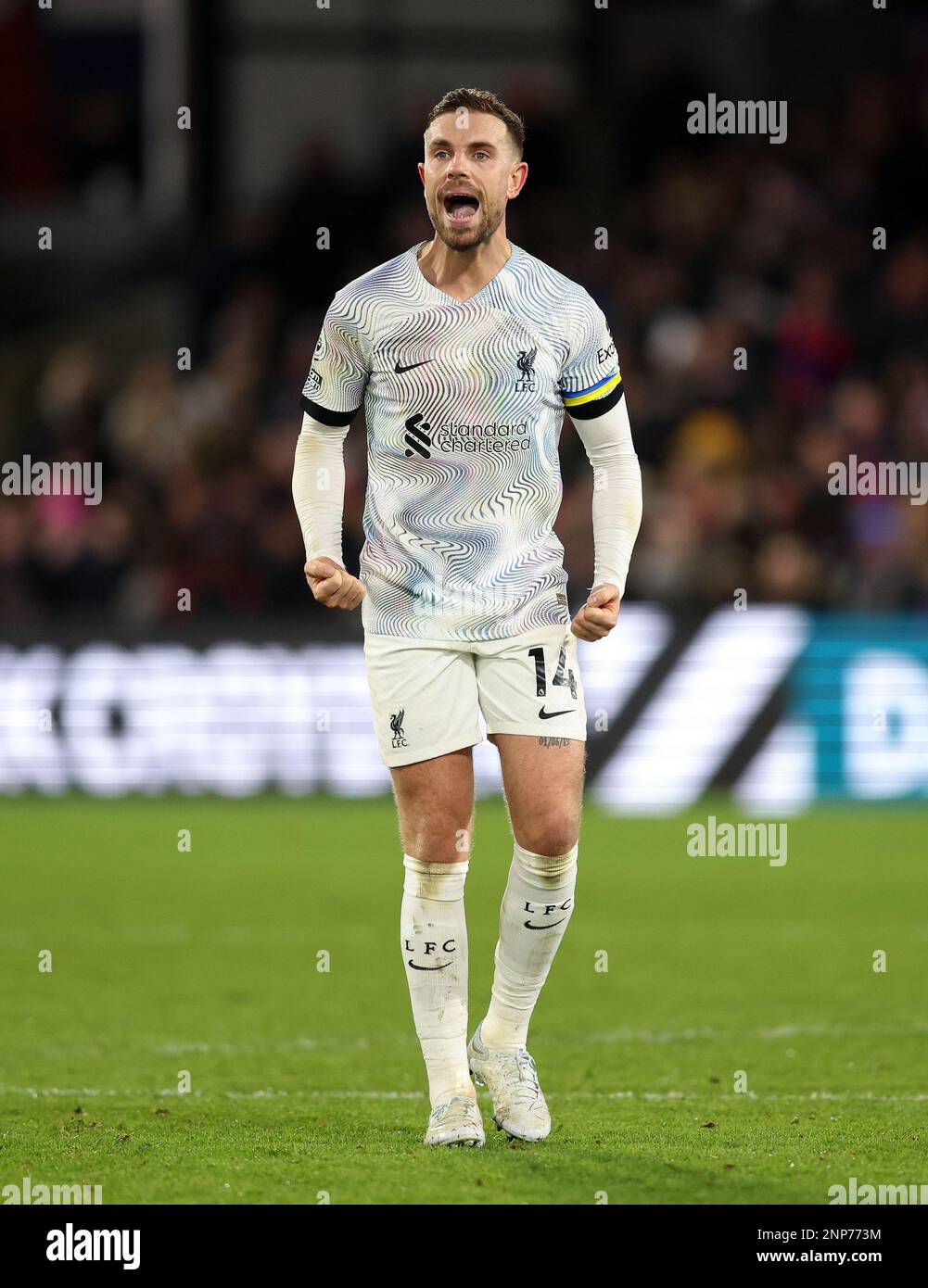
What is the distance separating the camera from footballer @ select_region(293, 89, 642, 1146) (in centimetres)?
561

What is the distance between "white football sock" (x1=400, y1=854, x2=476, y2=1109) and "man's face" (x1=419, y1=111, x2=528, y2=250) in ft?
5.35

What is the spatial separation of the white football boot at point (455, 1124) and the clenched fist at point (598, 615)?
1248 mm

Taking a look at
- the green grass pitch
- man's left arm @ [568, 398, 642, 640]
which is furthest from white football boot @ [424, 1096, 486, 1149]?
man's left arm @ [568, 398, 642, 640]

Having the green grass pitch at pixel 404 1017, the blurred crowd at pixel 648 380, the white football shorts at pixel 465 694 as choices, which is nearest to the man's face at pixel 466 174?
the white football shorts at pixel 465 694

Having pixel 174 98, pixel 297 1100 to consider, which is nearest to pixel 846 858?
pixel 297 1100

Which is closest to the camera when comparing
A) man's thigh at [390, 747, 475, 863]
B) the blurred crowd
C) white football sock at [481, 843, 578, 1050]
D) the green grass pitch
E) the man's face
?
the green grass pitch

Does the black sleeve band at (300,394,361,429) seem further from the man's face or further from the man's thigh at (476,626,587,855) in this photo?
the man's thigh at (476,626,587,855)

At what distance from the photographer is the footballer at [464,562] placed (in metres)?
5.61

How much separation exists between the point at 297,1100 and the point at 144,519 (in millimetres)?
10835

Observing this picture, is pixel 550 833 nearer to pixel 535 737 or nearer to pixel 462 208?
pixel 535 737

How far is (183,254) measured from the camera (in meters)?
20.1

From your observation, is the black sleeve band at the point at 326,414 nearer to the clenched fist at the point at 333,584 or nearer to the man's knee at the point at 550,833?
the clenched fist at the point at 333,584

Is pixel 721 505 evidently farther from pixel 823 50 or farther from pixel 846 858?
pixel 823 50

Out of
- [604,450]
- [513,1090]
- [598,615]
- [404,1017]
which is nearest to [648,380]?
[404,1017]
